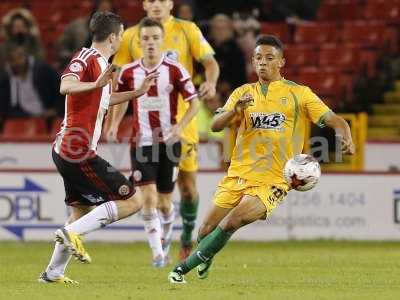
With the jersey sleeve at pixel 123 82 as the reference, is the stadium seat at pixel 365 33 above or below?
above

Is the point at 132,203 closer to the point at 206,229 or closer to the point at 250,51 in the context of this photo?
the point at 206,229

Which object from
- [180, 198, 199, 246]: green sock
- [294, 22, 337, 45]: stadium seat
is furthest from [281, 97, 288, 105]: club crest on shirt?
[294, 22, 337, 45]: stadium seat

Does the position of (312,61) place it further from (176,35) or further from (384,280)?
(384,280)

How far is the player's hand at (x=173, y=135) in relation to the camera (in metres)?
12.6

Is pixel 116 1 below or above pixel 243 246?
above

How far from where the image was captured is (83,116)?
403 inches

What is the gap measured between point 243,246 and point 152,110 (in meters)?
3.11

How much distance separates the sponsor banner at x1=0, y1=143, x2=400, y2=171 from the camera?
16.8 metres

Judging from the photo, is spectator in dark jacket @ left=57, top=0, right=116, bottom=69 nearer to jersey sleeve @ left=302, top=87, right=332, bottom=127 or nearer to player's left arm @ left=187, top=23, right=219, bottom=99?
player's left arm @ left=187, top=23, right=219, bottom=99

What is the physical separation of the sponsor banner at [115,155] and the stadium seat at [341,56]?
9.25 feet

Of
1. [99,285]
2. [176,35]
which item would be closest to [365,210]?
[176,35]

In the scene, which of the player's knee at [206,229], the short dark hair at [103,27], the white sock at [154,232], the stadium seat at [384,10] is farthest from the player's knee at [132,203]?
the stadium seat at [384,10]

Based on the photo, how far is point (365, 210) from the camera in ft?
52.1

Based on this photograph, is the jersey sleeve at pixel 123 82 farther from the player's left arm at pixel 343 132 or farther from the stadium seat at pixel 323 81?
the stadium seat at pixel 323 81
